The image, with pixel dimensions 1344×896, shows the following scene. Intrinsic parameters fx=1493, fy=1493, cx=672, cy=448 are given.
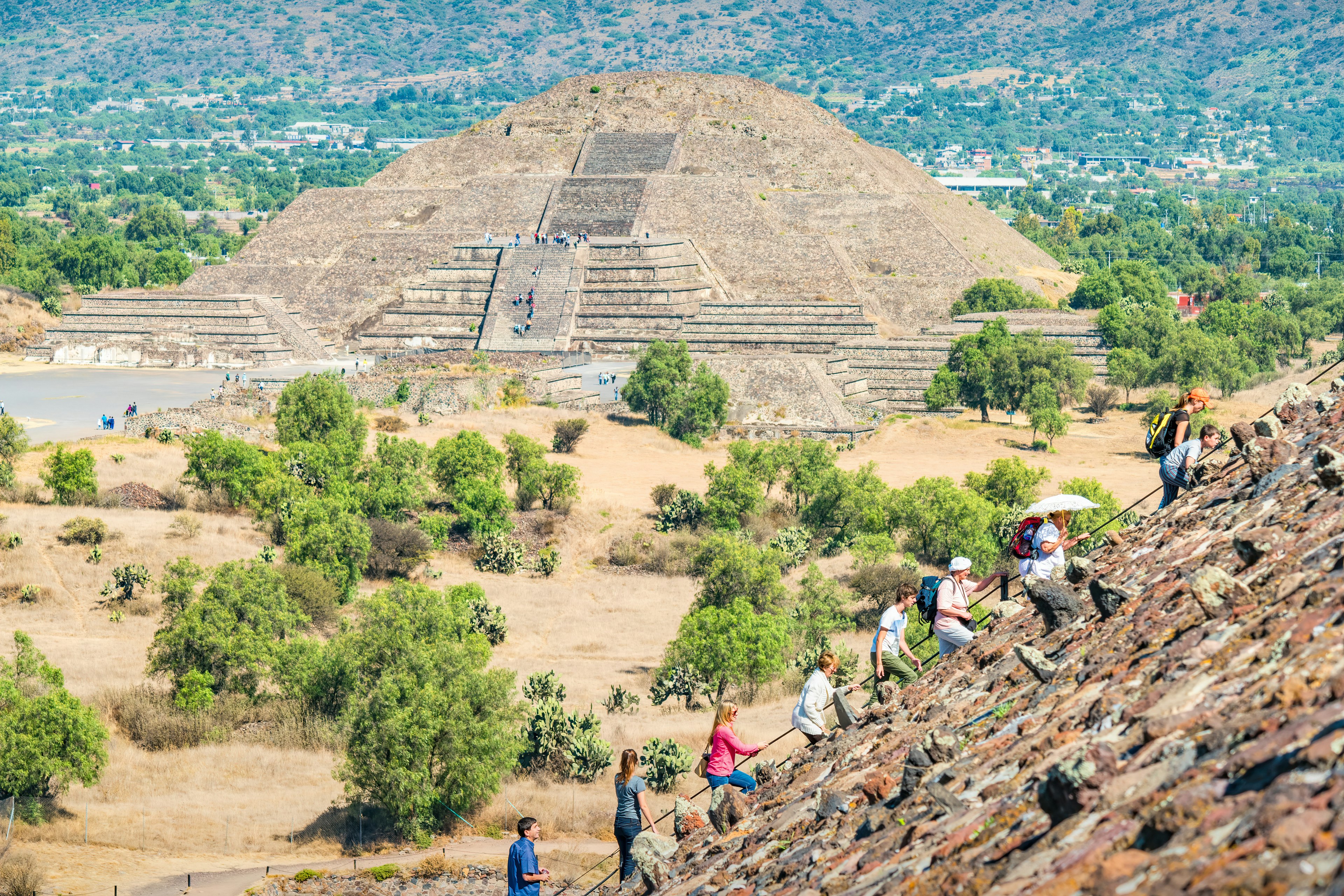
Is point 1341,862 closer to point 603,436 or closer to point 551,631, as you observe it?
point 551,631

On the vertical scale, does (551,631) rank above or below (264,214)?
above

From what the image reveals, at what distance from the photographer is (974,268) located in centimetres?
7600

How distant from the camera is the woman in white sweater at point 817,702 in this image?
1197 centimetres

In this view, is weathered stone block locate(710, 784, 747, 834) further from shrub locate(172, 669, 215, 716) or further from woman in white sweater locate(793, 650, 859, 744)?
shrub locate(172, 669, 215, 716)

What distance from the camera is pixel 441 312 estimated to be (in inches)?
2945

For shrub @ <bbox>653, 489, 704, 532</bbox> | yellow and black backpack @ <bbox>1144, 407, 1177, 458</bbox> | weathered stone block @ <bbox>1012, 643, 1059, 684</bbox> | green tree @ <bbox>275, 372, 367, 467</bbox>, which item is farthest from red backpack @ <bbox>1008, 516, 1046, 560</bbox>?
green tree @ <bbox>275, 372, 367, 467</bbox>

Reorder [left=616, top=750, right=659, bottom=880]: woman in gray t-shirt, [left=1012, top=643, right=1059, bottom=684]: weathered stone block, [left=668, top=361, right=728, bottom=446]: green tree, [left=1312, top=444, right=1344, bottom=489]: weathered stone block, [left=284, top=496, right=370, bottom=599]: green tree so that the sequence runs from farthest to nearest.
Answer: [left=668, top=361, right=728, bottom=446]: green tree < [left=284, top=496, right=370, bottom=599]: green tree < [left=616, top=750, right=659, bottom=880]: woman in gray t-shirt < [left=1012, top=643, right=1059, bottom=684]: weathered stone block < [left=1312, top=444, right=1344, bottom=489]: weathered stone block

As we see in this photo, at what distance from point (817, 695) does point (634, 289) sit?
200ft

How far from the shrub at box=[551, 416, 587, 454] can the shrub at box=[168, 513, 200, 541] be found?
1764 centimetres

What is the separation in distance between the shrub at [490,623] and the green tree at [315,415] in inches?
587

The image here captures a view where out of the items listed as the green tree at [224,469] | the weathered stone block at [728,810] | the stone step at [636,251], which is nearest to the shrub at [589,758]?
the weathered stone block at [728,810]

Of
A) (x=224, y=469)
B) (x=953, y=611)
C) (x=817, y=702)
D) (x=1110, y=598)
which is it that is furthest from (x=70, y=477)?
(x=1110, y=598)

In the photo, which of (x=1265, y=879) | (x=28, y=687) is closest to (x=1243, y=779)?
(x=1265, y=879)

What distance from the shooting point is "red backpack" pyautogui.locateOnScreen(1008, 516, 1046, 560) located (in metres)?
12.7
